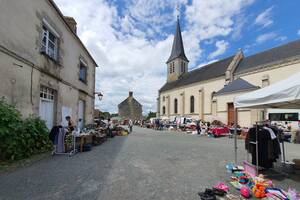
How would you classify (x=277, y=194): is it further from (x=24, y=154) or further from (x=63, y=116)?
(x=63, y=116)

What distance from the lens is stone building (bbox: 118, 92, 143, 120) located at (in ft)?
181

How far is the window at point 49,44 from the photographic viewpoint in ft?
27.7

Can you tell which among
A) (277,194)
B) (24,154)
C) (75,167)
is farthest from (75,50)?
(277,194)

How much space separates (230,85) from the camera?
2278 centimetres

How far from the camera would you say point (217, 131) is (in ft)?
53.4

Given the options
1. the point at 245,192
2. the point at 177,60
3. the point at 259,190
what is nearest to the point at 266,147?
the point at 259,190

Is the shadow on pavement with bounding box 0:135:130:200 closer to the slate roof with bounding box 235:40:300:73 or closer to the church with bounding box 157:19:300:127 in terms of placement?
the church with bounding box 157:19:300:127

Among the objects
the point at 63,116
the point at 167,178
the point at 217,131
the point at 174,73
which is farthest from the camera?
the point at 174,73

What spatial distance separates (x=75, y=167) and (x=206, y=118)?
1033 inches

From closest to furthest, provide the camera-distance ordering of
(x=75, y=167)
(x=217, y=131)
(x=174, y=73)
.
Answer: (x=75, y=167), (x=217, y=131), (x=174, y=73)

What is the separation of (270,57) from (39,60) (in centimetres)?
2544

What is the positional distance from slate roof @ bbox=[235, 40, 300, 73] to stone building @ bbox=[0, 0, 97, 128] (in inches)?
825

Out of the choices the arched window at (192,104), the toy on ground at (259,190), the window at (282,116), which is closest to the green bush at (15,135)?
the toy on ground at (259,190)

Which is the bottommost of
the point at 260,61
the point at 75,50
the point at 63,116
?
the point at 63,116
